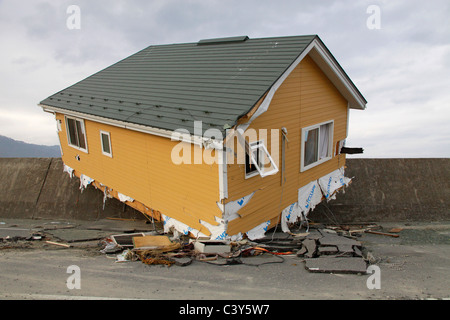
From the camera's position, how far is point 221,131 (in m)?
7.04

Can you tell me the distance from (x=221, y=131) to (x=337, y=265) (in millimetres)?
3710

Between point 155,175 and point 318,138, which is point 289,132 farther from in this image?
point 155,175

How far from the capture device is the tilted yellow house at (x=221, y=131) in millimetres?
7805

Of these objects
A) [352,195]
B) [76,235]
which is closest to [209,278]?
[76,235]

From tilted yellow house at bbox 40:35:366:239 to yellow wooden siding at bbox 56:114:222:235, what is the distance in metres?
0.03

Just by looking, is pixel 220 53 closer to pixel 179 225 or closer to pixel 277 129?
pixel 277 129

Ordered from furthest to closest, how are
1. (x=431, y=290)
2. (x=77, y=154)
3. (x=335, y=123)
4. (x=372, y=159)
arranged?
(x=372, y=159)
(x=77, y=154)
(x=335, y=123)
(x=431, y=290)

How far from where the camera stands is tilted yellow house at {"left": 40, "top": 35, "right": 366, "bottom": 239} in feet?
25.6

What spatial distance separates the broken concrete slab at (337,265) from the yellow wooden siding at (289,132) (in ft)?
7.09

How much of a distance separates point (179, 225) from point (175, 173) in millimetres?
1515

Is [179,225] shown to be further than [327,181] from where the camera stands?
No

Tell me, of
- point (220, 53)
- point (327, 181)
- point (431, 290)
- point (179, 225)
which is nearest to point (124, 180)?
point (179, 225)

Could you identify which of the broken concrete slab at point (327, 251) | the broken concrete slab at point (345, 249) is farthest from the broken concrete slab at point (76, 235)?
the broken concrete slab at point (345, 249)

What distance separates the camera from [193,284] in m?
5.96
